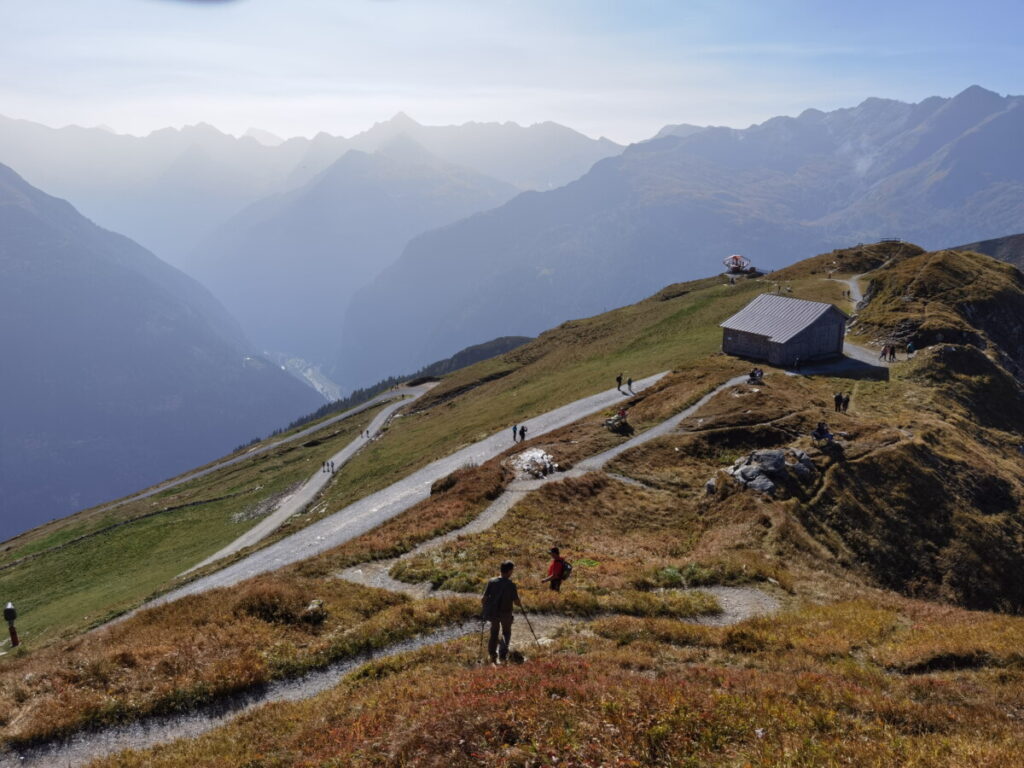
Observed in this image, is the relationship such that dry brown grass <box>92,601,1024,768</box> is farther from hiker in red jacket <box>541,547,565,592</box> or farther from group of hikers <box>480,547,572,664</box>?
hiker in red jacket <box>541,547,565,592</box>

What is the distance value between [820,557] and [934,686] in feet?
56.2

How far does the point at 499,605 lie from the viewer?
53.6 feet

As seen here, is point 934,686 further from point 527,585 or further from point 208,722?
point 208,722

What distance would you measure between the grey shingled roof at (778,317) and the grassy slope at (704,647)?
17688 millimetres

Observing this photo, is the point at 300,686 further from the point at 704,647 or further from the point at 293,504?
the point at 293,504

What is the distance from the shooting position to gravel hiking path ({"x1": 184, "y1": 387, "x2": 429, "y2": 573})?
63.2m

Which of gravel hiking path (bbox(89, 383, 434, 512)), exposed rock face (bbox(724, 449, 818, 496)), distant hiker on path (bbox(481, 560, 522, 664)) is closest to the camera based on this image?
distant hiker on path (bbox(481, 560, 522, 664))

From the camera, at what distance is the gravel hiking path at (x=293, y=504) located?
63.2m

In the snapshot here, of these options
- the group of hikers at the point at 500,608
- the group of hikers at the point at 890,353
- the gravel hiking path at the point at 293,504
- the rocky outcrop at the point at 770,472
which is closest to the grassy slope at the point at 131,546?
the gravel hiking path at the point at 293,504

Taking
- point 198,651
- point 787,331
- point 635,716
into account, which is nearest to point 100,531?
point 198,651

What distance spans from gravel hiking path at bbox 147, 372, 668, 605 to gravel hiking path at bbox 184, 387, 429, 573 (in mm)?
11242

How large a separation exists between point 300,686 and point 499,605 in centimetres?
662

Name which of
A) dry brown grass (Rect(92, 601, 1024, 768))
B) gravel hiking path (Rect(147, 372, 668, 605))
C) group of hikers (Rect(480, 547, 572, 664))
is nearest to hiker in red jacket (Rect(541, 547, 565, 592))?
dry brown grass (Rect(92, 601, 1024, 768))

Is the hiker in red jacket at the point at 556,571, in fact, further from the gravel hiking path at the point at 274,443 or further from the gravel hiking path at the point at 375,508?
the gravel hiking path at the point at 274,443
